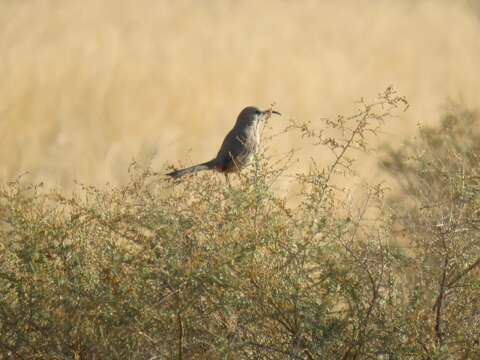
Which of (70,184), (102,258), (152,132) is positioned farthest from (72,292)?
(152,132)

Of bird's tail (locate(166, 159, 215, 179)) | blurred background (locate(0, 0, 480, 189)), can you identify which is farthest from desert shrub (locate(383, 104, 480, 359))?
blurred background (locate(0, 0, 480, 189))

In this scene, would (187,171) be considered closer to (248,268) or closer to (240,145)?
(240,145)

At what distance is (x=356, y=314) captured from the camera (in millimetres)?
3010

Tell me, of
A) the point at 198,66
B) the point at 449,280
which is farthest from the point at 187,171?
the point at 198,66

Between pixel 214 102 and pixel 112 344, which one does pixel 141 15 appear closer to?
pixel 214 102

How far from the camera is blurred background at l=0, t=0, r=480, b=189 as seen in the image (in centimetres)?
1034

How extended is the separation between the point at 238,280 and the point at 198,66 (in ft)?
29.7

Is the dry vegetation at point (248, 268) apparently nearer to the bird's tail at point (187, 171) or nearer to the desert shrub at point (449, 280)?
the desert shrub at point (449, 280)

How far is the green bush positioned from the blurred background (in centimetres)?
541

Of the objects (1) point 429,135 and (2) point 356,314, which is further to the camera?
(1) point 429,135

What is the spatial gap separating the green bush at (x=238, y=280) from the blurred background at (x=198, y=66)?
5.41 m

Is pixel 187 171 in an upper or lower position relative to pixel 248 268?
upper

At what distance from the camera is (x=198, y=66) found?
11766mm

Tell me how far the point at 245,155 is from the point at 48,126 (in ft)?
18.7
